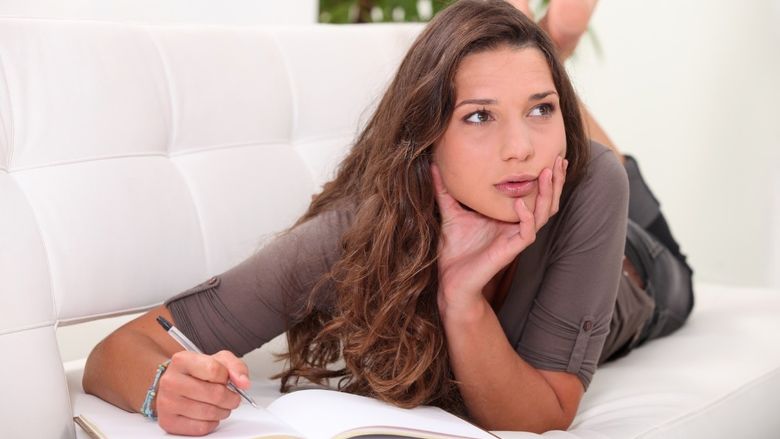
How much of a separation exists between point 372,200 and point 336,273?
123 mm

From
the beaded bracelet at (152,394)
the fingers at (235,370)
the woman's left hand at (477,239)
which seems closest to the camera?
A: the fingers at (235,370)

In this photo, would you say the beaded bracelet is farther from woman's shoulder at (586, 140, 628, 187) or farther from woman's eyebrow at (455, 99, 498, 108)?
woman's shoulder at (586, 140, 628, 187)

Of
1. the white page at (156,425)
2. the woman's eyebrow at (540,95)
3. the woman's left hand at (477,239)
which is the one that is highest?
the woman's eyebrow at (540,95)

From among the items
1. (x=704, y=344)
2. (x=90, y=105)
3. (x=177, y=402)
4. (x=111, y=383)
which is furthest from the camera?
(x=704, y=344)

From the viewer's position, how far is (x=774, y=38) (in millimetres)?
3607

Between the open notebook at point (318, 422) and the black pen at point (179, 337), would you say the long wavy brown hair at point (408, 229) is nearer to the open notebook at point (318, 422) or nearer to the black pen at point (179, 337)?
the open notebook at point (318, 422)

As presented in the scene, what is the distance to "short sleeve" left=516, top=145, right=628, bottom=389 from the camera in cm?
149

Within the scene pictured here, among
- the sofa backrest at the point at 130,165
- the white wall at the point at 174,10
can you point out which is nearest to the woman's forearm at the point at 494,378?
the sofa backrest at the point at 130,165

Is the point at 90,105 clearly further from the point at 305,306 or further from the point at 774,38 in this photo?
the point at 774,38

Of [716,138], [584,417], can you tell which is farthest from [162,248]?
[716,138]

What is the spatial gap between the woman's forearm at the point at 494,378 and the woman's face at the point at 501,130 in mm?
168

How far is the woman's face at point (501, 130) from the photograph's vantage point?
135 cm

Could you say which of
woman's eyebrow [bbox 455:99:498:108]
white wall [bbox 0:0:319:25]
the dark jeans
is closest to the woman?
woman's eyebrow [bbox 455:99:498:108]

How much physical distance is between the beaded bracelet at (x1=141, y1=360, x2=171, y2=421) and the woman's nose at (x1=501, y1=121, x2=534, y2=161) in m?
0.54
